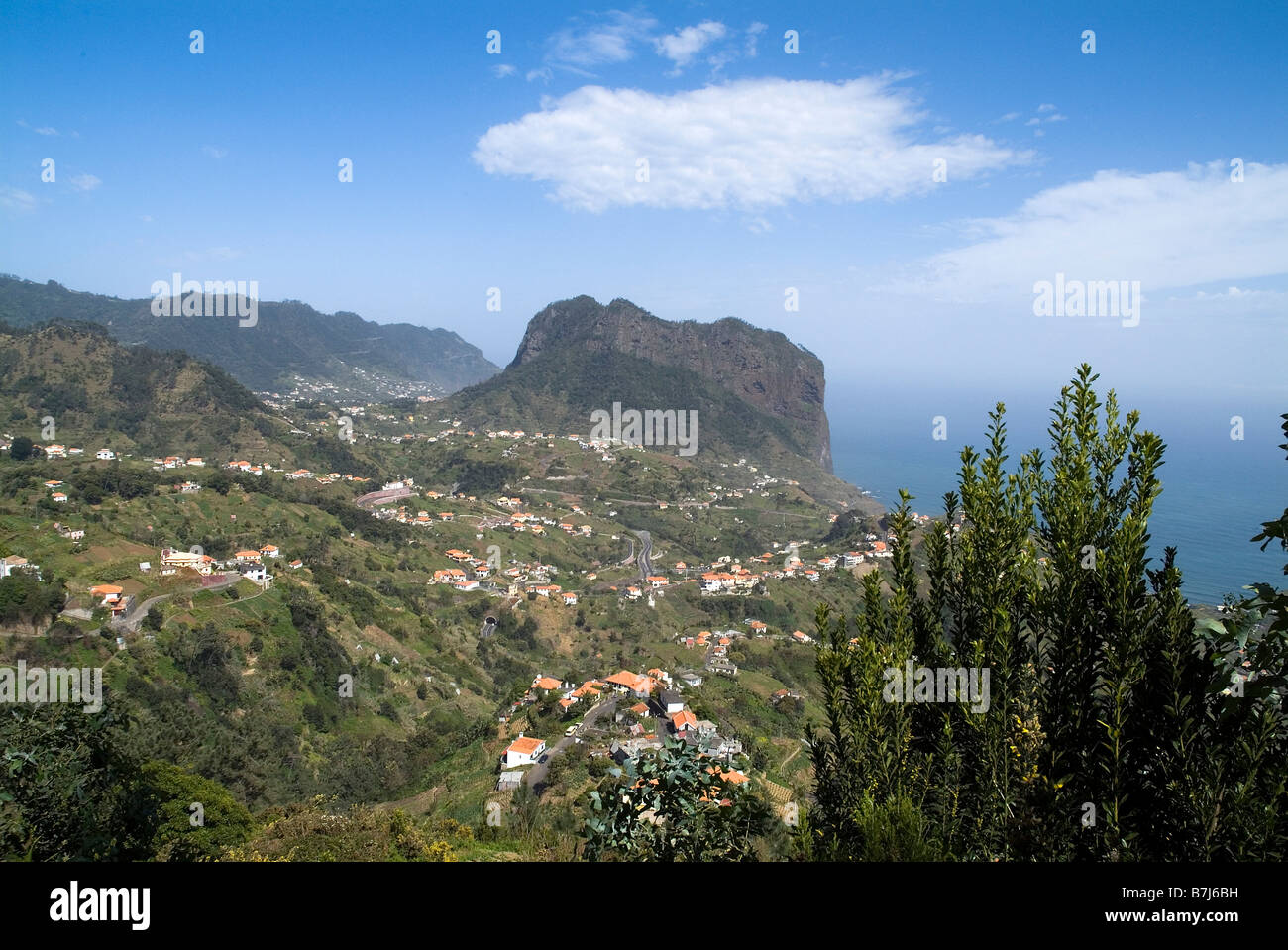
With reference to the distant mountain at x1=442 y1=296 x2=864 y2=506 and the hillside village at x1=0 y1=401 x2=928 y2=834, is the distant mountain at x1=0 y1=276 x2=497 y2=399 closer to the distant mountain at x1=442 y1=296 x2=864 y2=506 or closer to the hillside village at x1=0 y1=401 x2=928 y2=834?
the distant mountain at x1=442 y1=296 x2=864 y2=506

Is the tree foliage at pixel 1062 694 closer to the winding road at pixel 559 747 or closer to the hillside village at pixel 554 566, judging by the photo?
the hillside village at pixel 554 566

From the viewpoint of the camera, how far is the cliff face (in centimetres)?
14250

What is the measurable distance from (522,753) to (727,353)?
13063cm

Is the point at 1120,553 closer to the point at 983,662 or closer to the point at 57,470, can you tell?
the point at 983,662

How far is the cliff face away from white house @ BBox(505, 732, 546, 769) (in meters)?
121

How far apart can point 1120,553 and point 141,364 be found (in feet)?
328

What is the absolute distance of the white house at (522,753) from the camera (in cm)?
2112

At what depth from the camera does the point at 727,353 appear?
14588 centimetres

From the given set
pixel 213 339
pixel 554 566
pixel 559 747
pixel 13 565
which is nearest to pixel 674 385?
pixel 554 566

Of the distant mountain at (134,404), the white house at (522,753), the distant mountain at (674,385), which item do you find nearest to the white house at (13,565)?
the white house at (522,753)

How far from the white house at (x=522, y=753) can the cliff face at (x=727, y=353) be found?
121 metres

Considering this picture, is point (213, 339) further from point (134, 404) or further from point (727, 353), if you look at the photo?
point (727, 353)

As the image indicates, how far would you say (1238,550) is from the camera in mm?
46812

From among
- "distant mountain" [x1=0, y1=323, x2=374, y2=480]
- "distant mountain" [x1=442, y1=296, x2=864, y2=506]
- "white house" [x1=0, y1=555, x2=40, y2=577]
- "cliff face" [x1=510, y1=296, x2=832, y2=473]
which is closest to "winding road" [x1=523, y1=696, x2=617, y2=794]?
"white house" [x1=0, y1=555, x2=40, y2=577]
